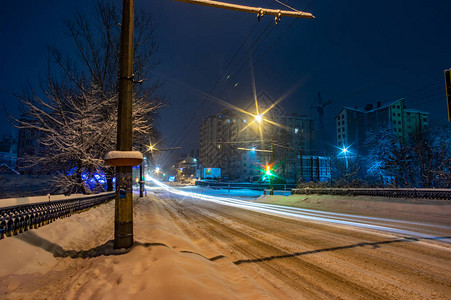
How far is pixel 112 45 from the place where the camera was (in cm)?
1819

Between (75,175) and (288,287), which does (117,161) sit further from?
(75,175)

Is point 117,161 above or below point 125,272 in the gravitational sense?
above

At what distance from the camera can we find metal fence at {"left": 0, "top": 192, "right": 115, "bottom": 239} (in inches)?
202

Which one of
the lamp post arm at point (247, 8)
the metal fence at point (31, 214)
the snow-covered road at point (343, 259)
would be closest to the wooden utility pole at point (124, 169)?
the lamp post arm at point (247, 8)

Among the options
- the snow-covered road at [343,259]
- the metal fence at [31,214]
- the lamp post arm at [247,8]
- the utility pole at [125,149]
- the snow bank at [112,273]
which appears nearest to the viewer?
the snow bank at [112,273]

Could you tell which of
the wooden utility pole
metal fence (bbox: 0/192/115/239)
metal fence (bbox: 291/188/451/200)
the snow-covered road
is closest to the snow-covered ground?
metal fence (bbox: 0/192/115/239)

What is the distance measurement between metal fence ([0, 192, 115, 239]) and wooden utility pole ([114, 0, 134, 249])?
236cm

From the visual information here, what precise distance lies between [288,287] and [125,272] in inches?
110

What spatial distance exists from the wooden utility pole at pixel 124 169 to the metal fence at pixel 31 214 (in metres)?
2.36

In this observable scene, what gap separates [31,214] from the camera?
6.15m

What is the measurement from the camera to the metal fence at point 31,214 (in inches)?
202

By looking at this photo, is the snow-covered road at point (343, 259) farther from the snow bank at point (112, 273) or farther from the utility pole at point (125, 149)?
the utility pole at point (125, 149)

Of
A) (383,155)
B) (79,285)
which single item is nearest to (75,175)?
(79,285)

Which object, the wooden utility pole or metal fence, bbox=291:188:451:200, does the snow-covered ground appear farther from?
metal fence, bbox=291:188:451:200
